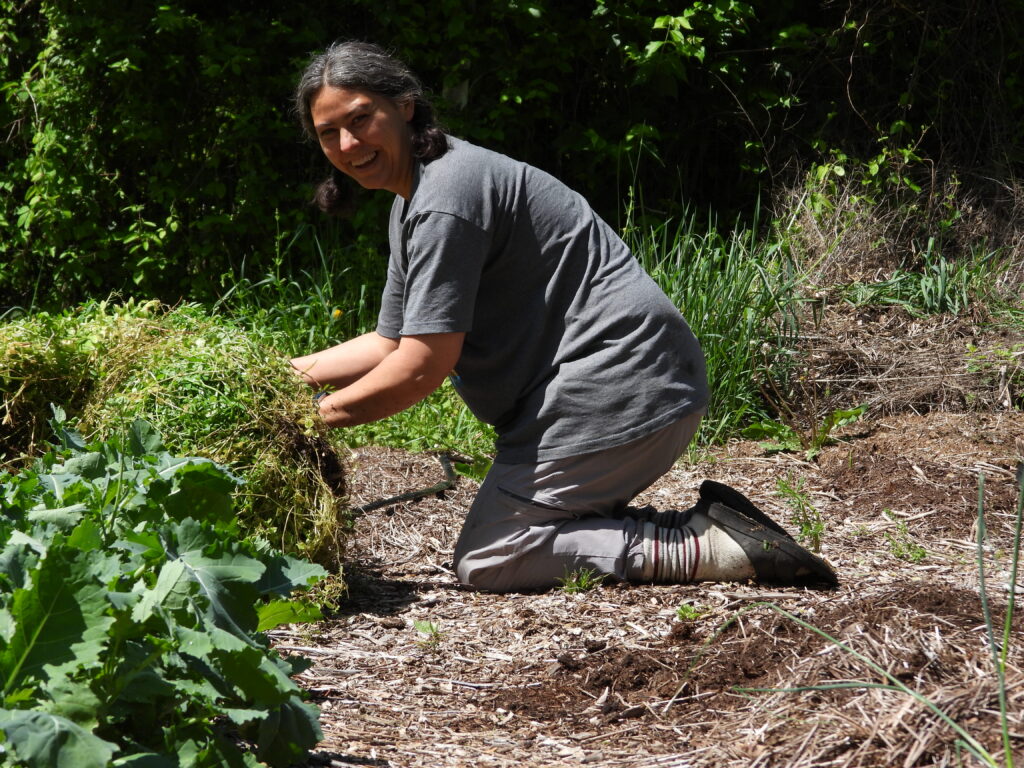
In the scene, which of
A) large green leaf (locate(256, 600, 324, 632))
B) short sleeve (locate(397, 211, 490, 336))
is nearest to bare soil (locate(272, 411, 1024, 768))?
large green leaf (locate(256, 600, 324, 632))

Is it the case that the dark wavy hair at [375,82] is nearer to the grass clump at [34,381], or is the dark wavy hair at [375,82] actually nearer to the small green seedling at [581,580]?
the grass clump at [34,381]

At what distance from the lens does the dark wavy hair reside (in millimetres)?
2936

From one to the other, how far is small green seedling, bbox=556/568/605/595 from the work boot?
12 centimetres

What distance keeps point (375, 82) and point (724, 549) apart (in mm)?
1566

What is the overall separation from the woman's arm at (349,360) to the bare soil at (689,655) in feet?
1.89

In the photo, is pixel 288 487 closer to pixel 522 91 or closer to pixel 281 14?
pixel 522 91

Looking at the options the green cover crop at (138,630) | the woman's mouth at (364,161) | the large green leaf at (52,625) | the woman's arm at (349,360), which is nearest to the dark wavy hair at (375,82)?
the woman's mouth at (364,161)

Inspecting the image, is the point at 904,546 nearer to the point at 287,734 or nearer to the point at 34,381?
the point at 287,734

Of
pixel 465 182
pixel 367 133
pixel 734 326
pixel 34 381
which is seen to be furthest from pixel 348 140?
pixel 734 326

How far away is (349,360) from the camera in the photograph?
10.7 feet


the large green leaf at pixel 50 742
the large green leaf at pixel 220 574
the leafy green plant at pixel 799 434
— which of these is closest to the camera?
the large green leaf at pixel 50 742

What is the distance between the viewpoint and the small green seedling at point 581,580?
3.02 metres

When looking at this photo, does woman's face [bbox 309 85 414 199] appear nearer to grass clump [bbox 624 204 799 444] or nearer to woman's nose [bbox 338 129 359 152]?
woman's nose [bbox 338 129 359 152]

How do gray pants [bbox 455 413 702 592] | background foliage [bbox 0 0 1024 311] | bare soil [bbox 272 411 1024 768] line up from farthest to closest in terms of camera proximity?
1. background foliage [bbox 0 0 1024 311]
2. gray pants [bbox 455 413 702 592]
3. bare soil [bbox 272 411 1024 768]
